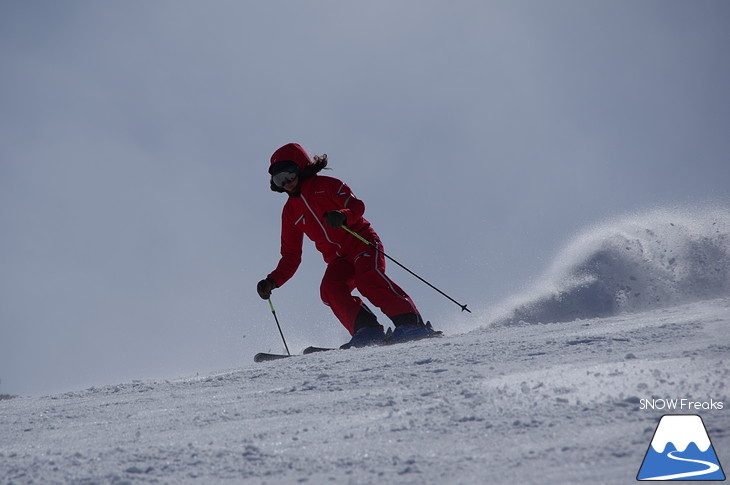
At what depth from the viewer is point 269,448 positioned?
81.4 inches

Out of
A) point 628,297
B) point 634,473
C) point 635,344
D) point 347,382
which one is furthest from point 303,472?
point 628,297

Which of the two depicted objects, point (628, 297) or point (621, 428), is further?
point (628, 297)

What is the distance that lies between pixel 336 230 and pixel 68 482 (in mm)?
4597

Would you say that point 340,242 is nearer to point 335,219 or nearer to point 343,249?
point 343,249

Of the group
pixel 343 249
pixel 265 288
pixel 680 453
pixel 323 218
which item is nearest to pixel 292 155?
pixel 323 218

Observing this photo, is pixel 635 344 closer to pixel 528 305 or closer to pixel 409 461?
pixel 409 461

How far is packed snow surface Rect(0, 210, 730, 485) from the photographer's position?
5.94 ft

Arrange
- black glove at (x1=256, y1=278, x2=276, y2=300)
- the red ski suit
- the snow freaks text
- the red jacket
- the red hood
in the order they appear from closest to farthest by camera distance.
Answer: the snow freaks text → the red ski suit → the red jacket → the red hood → black glove at (x1=256, y1=278, x2=276, y2=300)

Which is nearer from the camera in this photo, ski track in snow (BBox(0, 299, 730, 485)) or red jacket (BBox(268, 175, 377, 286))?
ski track in snow (BBox(0, 299, 730, 485))

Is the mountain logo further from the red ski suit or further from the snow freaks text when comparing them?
the red ski suit

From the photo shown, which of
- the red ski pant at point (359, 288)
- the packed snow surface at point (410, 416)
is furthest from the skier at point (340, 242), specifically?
the packed snow surface at point (410, 416)

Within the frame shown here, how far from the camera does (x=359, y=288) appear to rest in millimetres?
6148

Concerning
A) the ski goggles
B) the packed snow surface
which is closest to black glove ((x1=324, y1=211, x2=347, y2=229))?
the ski goggles

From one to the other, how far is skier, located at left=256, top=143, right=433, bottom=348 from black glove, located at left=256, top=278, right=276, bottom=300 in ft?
0.10
